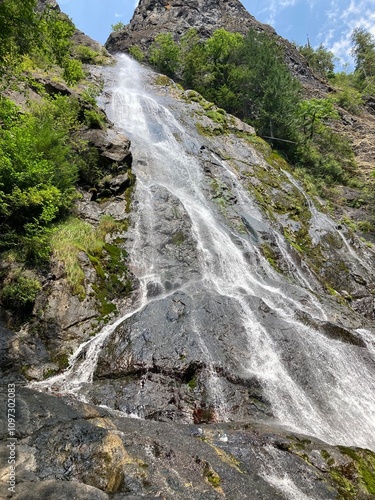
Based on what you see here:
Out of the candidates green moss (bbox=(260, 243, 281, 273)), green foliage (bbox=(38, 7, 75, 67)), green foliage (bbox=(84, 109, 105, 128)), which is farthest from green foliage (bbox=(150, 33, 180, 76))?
green foliage (bbox=(38, 7, 75, 67))

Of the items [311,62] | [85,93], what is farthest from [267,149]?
[311,62]

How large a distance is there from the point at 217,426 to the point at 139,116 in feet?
86.6

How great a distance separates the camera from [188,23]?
61812mm

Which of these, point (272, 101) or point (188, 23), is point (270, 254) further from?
point (188, 23)

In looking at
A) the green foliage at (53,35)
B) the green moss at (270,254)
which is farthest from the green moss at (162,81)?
the green foliage at (53,35)

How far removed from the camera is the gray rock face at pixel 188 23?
60469 millimetres

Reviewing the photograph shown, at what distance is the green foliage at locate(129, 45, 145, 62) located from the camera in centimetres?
5472

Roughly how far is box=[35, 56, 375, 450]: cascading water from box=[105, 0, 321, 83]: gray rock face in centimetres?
4869

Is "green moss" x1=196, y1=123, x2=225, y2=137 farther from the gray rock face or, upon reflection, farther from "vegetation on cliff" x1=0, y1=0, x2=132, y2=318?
the gray rock face

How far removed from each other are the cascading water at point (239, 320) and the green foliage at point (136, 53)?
39.9 m

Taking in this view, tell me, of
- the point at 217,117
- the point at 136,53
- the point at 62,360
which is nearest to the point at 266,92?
the point at 217,117

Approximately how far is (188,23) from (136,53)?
13.9 meters

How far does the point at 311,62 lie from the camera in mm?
71875

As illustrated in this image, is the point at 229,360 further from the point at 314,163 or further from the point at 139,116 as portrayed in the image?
the point at 314,163
